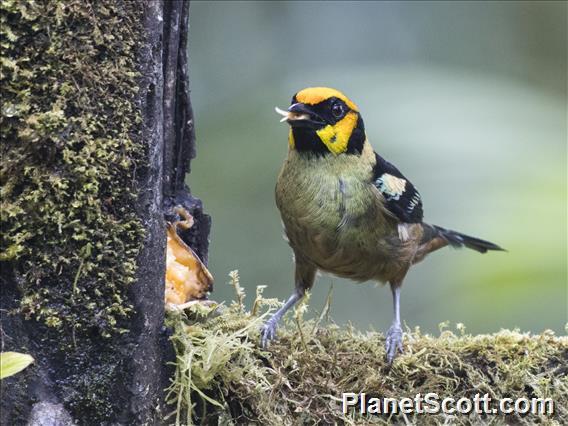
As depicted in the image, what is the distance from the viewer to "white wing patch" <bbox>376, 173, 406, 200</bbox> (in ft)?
12.9

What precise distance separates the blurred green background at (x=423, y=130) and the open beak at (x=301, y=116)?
93cm

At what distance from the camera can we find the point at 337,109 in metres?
3.83

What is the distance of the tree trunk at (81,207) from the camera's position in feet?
7.35

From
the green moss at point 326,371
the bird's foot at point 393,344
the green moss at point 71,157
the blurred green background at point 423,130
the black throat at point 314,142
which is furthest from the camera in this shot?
the blurred green background at point 423,130

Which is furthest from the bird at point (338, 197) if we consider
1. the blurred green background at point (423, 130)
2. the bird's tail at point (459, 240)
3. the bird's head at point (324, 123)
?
the bird's tail at point (459, 240)

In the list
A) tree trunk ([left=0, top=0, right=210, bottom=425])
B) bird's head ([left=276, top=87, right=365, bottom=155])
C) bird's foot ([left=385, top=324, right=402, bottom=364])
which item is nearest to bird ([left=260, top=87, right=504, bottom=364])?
bird's head ([left=276, top=87, right=365, bottom=155])

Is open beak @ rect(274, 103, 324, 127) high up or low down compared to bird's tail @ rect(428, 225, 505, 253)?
up

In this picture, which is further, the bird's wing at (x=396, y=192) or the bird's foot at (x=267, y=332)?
the bird's wing at (x=396, y=192)

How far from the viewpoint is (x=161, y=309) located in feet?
8.50

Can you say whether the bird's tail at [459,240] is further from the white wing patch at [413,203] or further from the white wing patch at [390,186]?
the white wing patch at [390,186]

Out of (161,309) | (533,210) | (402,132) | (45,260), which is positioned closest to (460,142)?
(402,132)

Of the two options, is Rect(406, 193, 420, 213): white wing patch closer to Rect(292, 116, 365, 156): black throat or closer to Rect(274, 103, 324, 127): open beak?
Rect(292, 116, 365, 156): black throat

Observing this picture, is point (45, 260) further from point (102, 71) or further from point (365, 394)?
point (365, 394)

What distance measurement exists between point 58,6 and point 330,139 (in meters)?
1.87
